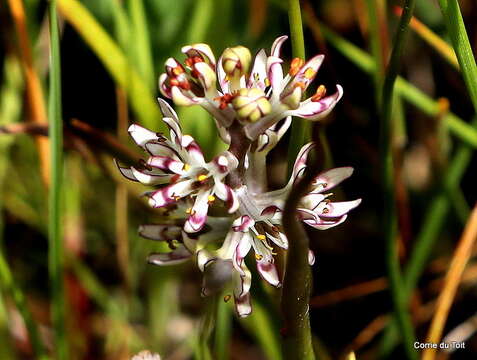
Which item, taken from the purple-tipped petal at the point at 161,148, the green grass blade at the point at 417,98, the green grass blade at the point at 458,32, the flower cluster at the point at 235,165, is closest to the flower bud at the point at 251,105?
the flower cluster at the point at 235,165

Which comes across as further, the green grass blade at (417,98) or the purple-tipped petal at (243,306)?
the green grass blade at (417,98)

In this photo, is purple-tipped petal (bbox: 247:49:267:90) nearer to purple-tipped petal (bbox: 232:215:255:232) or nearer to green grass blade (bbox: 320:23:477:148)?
purple-tipped petal (bbox: 232:215:255:232)

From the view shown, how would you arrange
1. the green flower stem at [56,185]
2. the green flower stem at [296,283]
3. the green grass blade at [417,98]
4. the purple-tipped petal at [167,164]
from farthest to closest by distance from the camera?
the green grass blade at [417,98]
the green flower stem at [56,185]
the purple-tipped petal at [167,164]
the green flower stem at [296,283]

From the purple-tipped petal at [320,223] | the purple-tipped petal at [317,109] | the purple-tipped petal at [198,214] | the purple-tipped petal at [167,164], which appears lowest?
the purple-tipped petal at [320,223]

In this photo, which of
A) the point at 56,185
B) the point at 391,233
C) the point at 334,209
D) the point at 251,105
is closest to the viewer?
the point at 251,105

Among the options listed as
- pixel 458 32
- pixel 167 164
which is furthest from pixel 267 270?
pixel 458 32

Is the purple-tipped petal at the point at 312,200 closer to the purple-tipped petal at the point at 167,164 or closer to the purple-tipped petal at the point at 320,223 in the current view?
the purple-tipped petal at the point at 320,223

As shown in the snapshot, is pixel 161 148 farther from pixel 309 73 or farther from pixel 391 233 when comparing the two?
pixel 391 233
